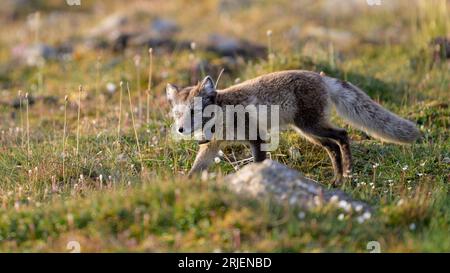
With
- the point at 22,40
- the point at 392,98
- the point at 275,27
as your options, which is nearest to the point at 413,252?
the point at 392,98

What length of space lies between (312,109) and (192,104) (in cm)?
109

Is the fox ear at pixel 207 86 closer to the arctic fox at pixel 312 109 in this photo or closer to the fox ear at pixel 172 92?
the arctic fox at pixel 312 109

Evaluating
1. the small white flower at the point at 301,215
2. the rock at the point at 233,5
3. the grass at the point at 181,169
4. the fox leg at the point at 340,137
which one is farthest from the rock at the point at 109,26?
the small white flower at the point at 301,215

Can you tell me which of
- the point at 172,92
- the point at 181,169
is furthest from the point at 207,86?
the point at 181,169

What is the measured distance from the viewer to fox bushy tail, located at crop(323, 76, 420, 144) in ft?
19.4

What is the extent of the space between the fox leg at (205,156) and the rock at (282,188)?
1.09 meters

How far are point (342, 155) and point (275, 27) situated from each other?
781 cm

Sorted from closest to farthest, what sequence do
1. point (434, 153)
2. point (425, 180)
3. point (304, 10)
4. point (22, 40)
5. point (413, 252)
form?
point (413, 252) → point (425, 180) → point (434, 153) → point (22, 40) → point (304, 10)

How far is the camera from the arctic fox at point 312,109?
19.4 ft

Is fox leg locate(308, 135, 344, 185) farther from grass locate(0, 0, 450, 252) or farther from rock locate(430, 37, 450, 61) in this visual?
rock locate(430, 37, 450, 61)

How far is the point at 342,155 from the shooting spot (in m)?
6.16

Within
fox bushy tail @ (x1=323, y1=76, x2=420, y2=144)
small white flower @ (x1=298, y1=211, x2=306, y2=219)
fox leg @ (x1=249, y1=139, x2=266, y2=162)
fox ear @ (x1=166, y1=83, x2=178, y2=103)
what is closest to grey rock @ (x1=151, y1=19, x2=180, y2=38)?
fox ear @ (x1=166, y1=83, x2=178, y2=103)

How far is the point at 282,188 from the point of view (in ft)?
15.1
